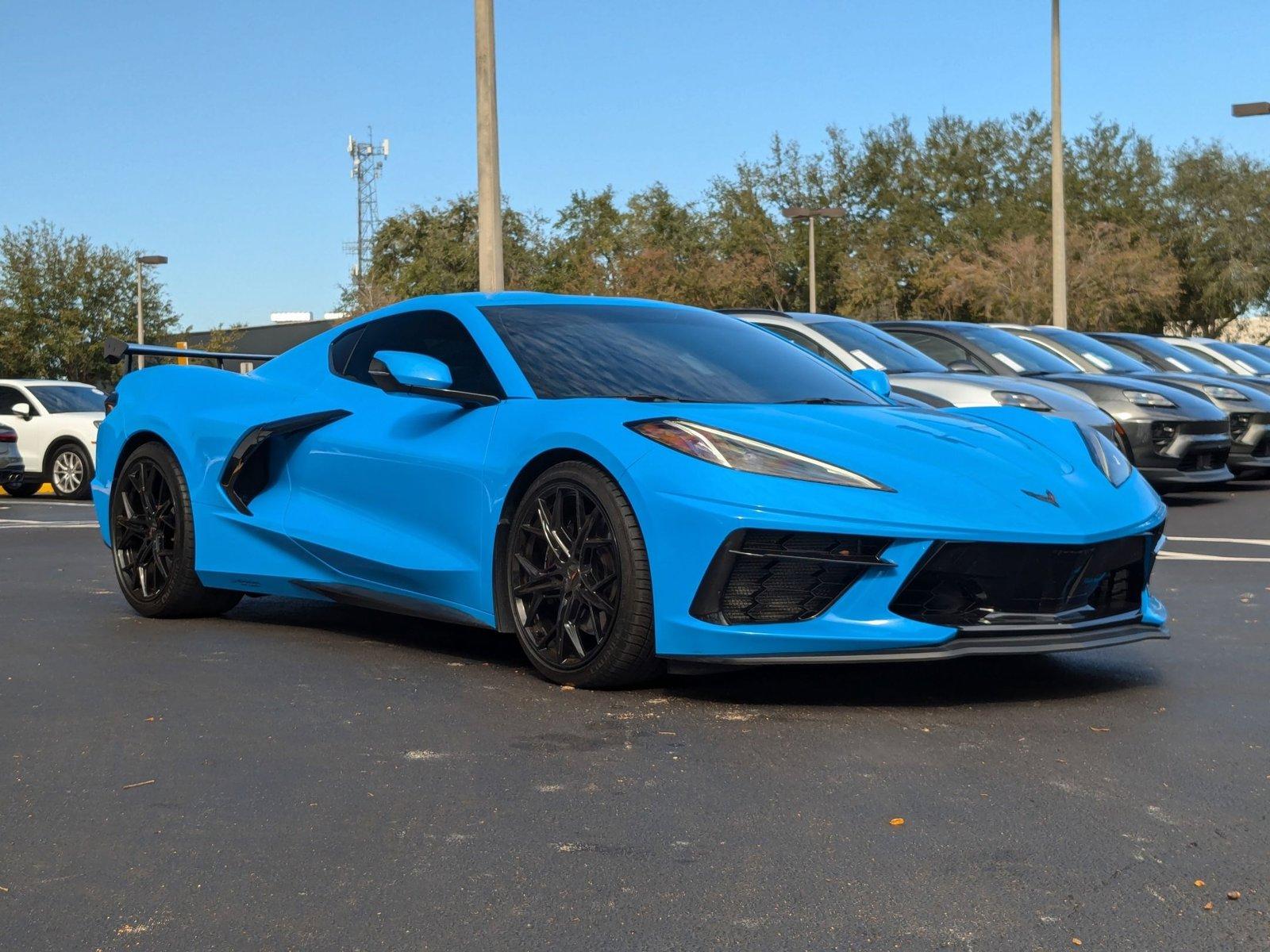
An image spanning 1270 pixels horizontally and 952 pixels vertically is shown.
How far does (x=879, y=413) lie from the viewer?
524 cm

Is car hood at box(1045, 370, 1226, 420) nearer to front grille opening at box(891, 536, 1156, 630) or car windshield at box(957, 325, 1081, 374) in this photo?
car windshield at box(957, 325, 1081, 374)

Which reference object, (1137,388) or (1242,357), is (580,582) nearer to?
(1137,388)

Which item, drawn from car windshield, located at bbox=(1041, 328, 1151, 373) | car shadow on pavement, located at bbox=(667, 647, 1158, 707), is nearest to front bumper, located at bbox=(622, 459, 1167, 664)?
car shadow on pavement, located at bbox=(667, 647, 1158, 707)

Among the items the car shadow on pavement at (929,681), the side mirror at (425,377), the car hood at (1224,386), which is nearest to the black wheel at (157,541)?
the side mirror at (425,377)

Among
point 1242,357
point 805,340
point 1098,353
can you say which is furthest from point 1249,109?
point 805,340

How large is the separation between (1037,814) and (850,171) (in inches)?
2361

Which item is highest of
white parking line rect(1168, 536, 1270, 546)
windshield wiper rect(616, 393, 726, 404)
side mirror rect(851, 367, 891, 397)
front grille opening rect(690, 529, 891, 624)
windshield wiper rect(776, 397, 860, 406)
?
side mirror rect(851, 367, 891, 397)

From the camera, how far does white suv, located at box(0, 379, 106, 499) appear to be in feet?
59.3

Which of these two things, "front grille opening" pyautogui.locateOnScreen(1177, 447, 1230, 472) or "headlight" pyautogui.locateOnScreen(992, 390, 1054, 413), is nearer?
"headlight" pyautogui.locateOnScreen(992, 390, 1054, 413)

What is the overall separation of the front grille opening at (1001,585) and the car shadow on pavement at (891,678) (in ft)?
1.06

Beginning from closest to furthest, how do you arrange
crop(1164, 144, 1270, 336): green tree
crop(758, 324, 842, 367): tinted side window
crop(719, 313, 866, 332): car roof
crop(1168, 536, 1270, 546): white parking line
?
crop(1168, 536, 1270, 546): white parking line → crop(758, 324, 842, 367): tinted side window → crop(719, 313, 866, 332): car roof → crop(1164, 144, 1270, 336): green tree

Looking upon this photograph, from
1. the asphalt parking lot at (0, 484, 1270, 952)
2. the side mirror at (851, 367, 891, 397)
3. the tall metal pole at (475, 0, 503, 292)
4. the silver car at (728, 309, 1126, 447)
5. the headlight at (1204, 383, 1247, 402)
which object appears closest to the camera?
the asphalt parking lot at (0, 484, 1270, 952)

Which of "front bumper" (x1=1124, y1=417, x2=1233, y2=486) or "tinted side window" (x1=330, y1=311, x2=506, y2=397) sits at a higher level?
"tinted side window" (x1=330, y1=311, x2=506, y2=397)

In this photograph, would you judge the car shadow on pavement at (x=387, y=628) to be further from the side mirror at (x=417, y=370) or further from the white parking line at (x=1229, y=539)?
the white parking line at (x=1229, y=539)
